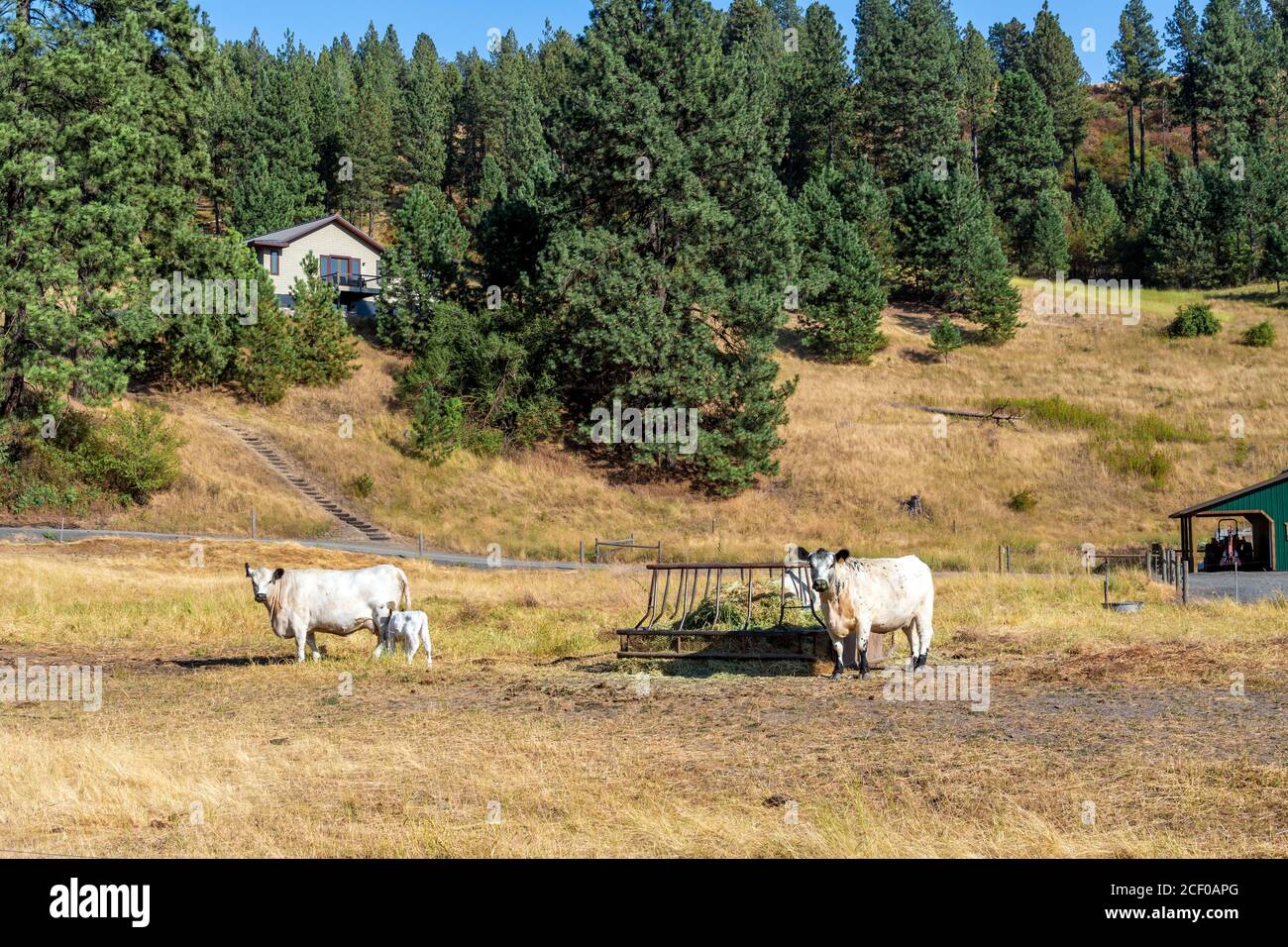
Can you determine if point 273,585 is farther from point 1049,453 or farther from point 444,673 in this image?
point 1049,453

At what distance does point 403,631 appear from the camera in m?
22.1

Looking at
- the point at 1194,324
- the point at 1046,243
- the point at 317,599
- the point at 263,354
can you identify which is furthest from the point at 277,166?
the point at 317,599

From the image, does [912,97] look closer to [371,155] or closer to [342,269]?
[371,155]

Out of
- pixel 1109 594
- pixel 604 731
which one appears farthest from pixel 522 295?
pixel 604 731

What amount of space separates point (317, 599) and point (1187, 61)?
148193 mm

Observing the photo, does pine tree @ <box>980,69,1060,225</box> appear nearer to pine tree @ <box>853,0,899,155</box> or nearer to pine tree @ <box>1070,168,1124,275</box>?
pine tree @ <box>1070,168,1124,275</box>

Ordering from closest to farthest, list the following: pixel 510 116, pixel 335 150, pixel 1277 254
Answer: pixel 1277 254
pixel 335 150
pixel 510 116

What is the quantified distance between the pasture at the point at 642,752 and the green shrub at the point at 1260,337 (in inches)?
2904

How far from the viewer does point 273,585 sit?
2214 cm

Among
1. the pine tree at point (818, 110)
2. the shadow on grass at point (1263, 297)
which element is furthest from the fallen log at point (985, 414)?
the pine tree at point (818, 110)

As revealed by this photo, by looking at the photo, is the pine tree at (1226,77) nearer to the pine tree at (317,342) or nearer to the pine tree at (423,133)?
the pine tree at (423,133)

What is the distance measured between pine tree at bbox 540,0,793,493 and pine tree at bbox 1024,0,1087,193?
79.8 m

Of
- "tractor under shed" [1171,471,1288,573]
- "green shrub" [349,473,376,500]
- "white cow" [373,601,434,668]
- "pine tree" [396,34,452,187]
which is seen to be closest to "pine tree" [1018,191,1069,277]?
"pine tree" [396,34,452,187]

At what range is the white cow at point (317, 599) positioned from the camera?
22.0 m
